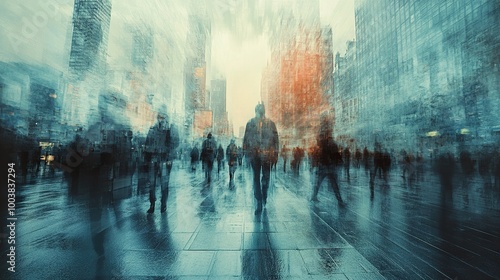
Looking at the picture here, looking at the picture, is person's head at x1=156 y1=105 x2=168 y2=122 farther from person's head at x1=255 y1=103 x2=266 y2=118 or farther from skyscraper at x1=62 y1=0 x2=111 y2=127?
person's head at x1=255 y1=103 x2=266 y2=118

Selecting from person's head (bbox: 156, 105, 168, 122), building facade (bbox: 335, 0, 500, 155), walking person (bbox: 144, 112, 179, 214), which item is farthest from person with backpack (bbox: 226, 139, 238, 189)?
building facade (bbox: 335, 0, 500, 155)

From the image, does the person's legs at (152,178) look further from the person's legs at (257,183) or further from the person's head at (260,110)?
the person's head at (260,110)

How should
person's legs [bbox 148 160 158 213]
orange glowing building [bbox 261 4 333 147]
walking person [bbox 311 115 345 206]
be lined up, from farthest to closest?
orange glowing building [bbox 261 4 333 147], walking person [bbox 311 115 345 206], person's legs [bbox 148 160 158 213]

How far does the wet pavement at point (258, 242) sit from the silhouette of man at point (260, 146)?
464 millimetres

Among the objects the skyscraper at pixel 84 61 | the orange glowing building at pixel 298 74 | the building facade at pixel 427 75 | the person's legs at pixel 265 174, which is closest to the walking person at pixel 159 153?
the skyscraper at pixel 84 61

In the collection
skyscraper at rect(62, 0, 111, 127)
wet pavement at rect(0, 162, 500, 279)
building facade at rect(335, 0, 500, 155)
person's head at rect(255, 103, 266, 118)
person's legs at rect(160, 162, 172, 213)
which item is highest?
building facade at rect(335, 0, 500, 155)

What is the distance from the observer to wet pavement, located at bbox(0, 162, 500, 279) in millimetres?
2416

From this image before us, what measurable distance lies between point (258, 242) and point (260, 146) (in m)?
2.31

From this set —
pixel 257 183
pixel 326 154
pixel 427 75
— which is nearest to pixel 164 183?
pixel 257 183

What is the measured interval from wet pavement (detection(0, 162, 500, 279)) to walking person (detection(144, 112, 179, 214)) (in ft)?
1.22

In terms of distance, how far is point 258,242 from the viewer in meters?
3.19

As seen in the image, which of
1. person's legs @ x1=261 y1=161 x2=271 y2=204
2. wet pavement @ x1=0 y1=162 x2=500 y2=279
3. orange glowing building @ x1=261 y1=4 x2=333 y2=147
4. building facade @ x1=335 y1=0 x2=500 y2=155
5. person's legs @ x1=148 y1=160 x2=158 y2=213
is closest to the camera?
wet pavement @ x1=0 y1=162 x2=500 y2=279

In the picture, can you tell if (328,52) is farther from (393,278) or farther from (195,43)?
(393,278)

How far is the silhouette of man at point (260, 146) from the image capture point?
5113 millimetres
